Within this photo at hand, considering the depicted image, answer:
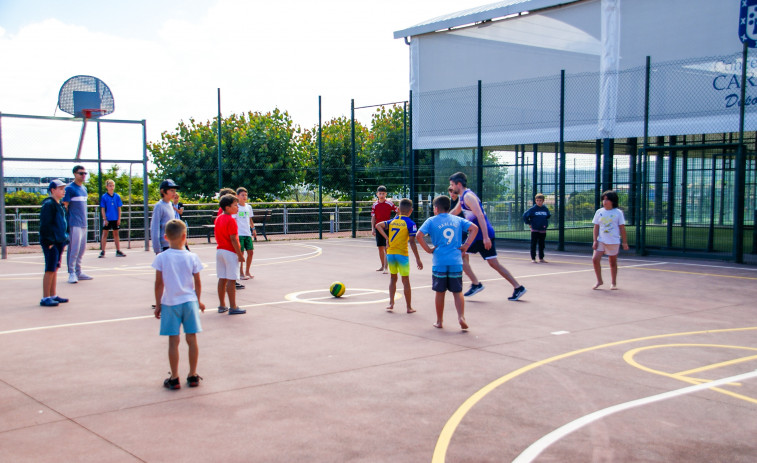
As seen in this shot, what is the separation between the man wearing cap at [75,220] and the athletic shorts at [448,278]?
7.31m

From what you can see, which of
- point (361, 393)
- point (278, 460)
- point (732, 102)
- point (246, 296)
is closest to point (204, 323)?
point (246, 296)

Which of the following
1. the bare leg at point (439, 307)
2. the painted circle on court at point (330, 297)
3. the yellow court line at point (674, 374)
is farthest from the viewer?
the painted circle on court at point (330, 297)

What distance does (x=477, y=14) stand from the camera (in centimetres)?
2081

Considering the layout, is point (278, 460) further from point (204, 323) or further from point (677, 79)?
point (677, 79)

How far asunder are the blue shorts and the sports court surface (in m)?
0.48

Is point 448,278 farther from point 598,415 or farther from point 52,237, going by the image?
point 52,237

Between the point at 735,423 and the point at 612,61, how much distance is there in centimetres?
1513

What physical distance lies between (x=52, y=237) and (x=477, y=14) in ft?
51.1

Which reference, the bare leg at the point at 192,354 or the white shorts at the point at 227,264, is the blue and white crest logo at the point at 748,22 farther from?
the bare leg at the point at 192,354

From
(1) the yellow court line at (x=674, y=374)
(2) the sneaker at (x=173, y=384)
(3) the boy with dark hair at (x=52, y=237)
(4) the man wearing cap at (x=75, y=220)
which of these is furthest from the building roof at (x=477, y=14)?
(2) the sneaker at (x=173, y=384)

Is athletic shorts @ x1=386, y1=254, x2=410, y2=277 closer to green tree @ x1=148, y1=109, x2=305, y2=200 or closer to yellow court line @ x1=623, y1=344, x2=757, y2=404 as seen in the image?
yellow court line @ x1=623, y1=344, x2=757, y2=404

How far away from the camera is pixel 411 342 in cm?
695

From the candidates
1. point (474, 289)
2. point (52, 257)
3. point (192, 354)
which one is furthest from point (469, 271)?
point (52, 257)

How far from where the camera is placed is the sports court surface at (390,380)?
13.5 feet
